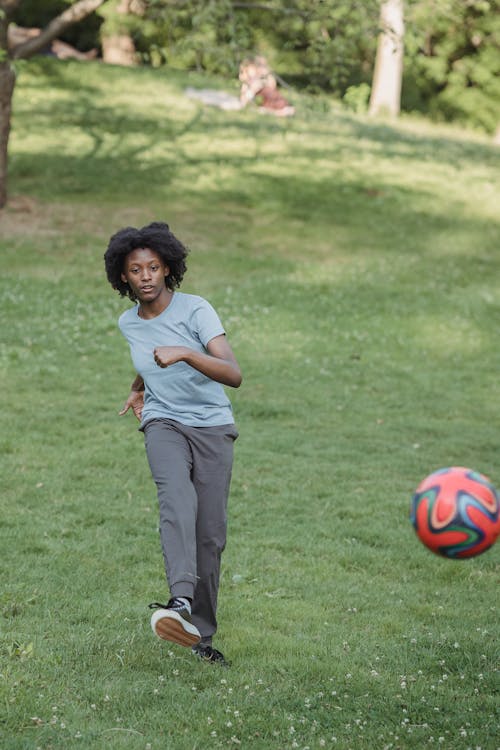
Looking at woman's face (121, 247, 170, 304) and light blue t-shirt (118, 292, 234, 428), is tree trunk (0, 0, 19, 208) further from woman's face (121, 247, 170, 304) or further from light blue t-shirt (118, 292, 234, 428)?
light blue t-shirt (118, 292, 234, 428)

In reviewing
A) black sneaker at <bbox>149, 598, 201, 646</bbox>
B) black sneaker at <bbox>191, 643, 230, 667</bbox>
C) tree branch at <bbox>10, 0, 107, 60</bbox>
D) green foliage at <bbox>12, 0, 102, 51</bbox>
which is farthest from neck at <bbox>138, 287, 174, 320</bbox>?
green foliage at <bbox>12, 0, 102, 51</bbox>

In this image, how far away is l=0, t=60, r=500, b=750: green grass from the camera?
18.0 ft

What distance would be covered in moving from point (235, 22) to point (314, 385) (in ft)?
24.2

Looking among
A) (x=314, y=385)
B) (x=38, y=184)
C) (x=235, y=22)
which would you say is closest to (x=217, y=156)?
(x=38, y=184)

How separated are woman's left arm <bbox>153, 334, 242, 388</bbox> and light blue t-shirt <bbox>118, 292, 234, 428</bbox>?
0.12 meters

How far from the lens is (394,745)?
5.03m

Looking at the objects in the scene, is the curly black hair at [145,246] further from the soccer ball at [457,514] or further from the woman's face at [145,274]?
the soccer ball at [457,514]

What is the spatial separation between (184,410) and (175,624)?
1.15 meters

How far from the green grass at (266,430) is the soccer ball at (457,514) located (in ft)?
3.29

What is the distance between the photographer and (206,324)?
219 inches

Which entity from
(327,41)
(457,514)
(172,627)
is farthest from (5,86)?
(457,514)

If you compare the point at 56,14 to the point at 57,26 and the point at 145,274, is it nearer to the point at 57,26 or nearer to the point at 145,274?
the point at 57,26

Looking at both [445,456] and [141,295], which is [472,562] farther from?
[141,295]

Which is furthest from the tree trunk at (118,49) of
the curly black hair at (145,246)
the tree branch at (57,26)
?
the curly black hair at (145,246)
